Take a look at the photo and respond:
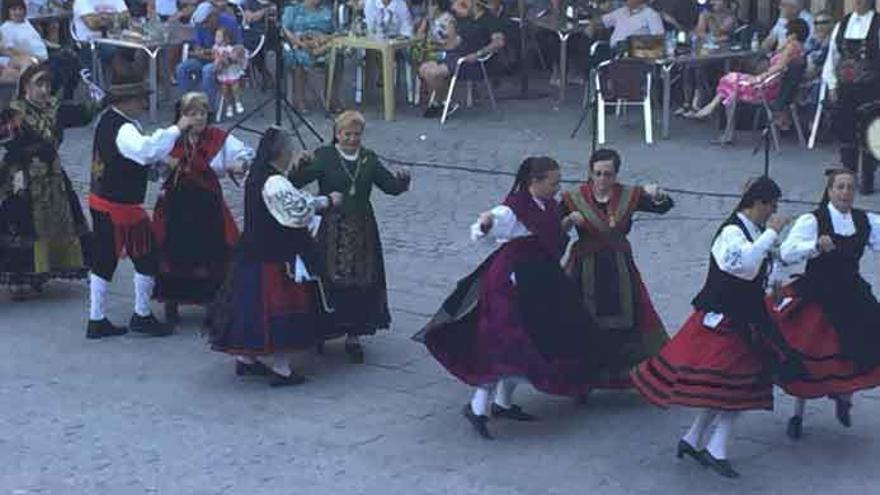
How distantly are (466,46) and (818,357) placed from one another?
30.8 feet

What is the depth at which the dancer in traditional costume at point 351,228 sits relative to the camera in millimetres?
9680

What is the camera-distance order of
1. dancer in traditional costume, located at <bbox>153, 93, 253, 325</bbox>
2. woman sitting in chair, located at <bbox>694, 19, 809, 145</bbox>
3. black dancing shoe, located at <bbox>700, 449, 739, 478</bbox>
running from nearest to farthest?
black dancing shoe, located at <bbox>700, 449, 739, 478</bbox>
dancer in traditional costume, located at <bbox>153, 93, 253, 325</bbox>
woman sitting in chair, located at <bbox>694, 19, 809, 145</bbox>

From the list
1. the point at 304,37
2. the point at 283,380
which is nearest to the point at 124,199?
the point at 283,380

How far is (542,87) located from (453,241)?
6818 mm

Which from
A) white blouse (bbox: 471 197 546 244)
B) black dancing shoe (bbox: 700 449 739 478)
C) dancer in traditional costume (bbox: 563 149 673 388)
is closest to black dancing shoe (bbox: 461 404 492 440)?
dancer in traditional costume (bbox: 563 149 673 388)

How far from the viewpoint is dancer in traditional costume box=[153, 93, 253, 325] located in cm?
1028

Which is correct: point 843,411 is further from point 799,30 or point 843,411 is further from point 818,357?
point 799,30

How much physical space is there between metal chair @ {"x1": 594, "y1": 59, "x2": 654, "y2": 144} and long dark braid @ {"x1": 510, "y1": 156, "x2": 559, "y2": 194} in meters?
7.09

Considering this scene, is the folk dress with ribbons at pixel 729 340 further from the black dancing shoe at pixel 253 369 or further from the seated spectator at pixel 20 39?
the seated spectator at pixel 20 39

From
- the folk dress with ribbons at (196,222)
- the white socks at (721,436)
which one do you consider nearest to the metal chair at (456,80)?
the folk dress with ribbons at (196,222)

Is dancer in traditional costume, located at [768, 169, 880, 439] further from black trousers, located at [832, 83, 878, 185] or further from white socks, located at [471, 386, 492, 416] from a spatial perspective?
black trousers, located at [832, 83, 878, 185]

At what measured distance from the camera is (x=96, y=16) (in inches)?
699

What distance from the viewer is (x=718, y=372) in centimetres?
795

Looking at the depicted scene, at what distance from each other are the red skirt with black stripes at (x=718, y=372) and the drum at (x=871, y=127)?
5.85 m
